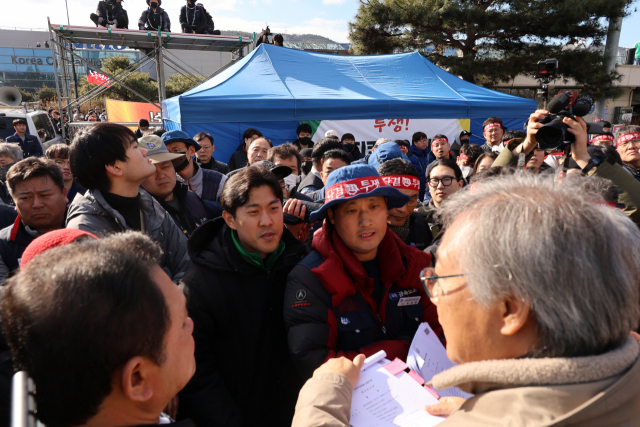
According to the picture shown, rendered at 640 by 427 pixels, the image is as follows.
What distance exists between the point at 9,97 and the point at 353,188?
597 inches

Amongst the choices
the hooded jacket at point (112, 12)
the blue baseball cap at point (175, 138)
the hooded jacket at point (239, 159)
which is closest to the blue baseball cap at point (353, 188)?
the blue baseball cap at point (175, 138)

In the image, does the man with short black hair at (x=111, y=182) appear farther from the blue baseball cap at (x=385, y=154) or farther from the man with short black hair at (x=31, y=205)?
the blue baseball cap at (x=385, y=154)

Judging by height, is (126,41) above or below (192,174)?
above

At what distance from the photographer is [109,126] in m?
2.15

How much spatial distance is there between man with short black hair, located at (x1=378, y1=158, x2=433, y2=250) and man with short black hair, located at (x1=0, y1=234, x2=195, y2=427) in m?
1.84

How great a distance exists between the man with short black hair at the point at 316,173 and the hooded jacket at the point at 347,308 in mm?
1855

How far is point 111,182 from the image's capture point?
2076mm

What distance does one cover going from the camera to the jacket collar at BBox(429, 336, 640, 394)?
73 centimetres

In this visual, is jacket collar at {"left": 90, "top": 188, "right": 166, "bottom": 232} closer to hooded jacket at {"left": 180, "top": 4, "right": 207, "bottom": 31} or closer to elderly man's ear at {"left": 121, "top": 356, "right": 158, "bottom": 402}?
elderly man's ear at {"left": 121, "top": 356, "right": 158, "bottom": 402}

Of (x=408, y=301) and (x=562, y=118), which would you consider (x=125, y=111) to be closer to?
(x=562, y=118)

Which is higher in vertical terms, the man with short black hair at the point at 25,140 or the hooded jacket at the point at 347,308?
the man with short black hair at the point at 25,140

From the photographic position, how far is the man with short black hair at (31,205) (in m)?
2.19

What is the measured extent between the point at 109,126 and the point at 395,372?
1916mm

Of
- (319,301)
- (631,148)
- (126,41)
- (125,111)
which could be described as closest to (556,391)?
(319,301)
